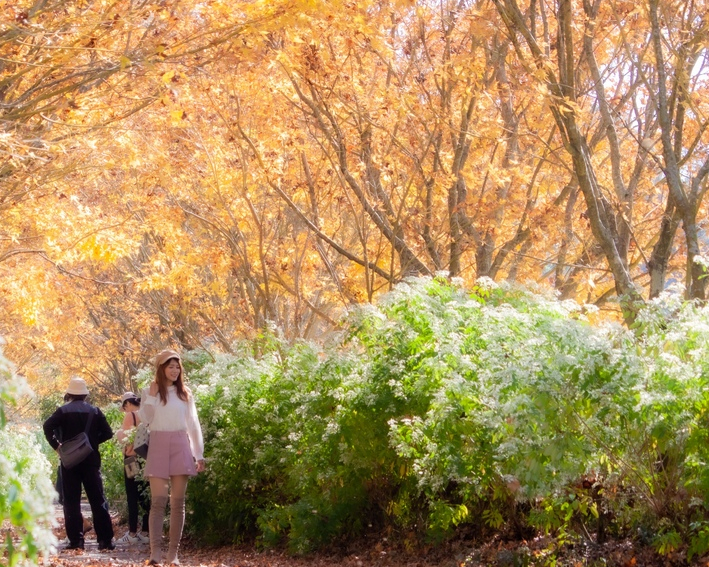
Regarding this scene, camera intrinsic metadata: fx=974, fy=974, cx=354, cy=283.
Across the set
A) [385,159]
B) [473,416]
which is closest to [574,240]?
[385,159]

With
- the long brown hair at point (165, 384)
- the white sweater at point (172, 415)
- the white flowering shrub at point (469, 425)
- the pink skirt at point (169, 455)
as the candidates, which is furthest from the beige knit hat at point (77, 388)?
the pink skirt at point (169, 455)

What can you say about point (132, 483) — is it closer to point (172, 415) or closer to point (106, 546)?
point (106, 546)

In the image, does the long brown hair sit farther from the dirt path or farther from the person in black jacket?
the person in black jacket

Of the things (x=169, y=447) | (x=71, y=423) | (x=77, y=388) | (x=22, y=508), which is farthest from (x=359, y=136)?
(x=22, y=508)

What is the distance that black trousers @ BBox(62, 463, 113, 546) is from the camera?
1052 cm

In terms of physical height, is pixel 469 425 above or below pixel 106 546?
above

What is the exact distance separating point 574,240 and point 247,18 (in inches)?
337

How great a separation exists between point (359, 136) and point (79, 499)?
18.2ft

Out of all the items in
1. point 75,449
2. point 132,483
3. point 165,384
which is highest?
point 165,384

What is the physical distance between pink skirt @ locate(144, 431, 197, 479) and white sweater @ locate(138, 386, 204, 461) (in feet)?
0.22

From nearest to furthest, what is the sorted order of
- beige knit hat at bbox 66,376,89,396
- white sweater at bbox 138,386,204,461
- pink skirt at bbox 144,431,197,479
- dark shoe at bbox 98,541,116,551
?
pink skirt at bbox 144,431,197,479
white sweater at bbox 138,386,204,461
beige knit hat at bbox 66,376,89,396
dark shoe at bbox 98,541,116,551

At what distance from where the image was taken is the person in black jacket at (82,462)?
1032 cm

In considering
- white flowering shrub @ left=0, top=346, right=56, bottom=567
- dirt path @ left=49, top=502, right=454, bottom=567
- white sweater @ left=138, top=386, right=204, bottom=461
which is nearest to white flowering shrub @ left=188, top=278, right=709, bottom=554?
dirt path @ left=49, top=502, right=454, bottom=567

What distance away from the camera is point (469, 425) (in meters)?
6.64
